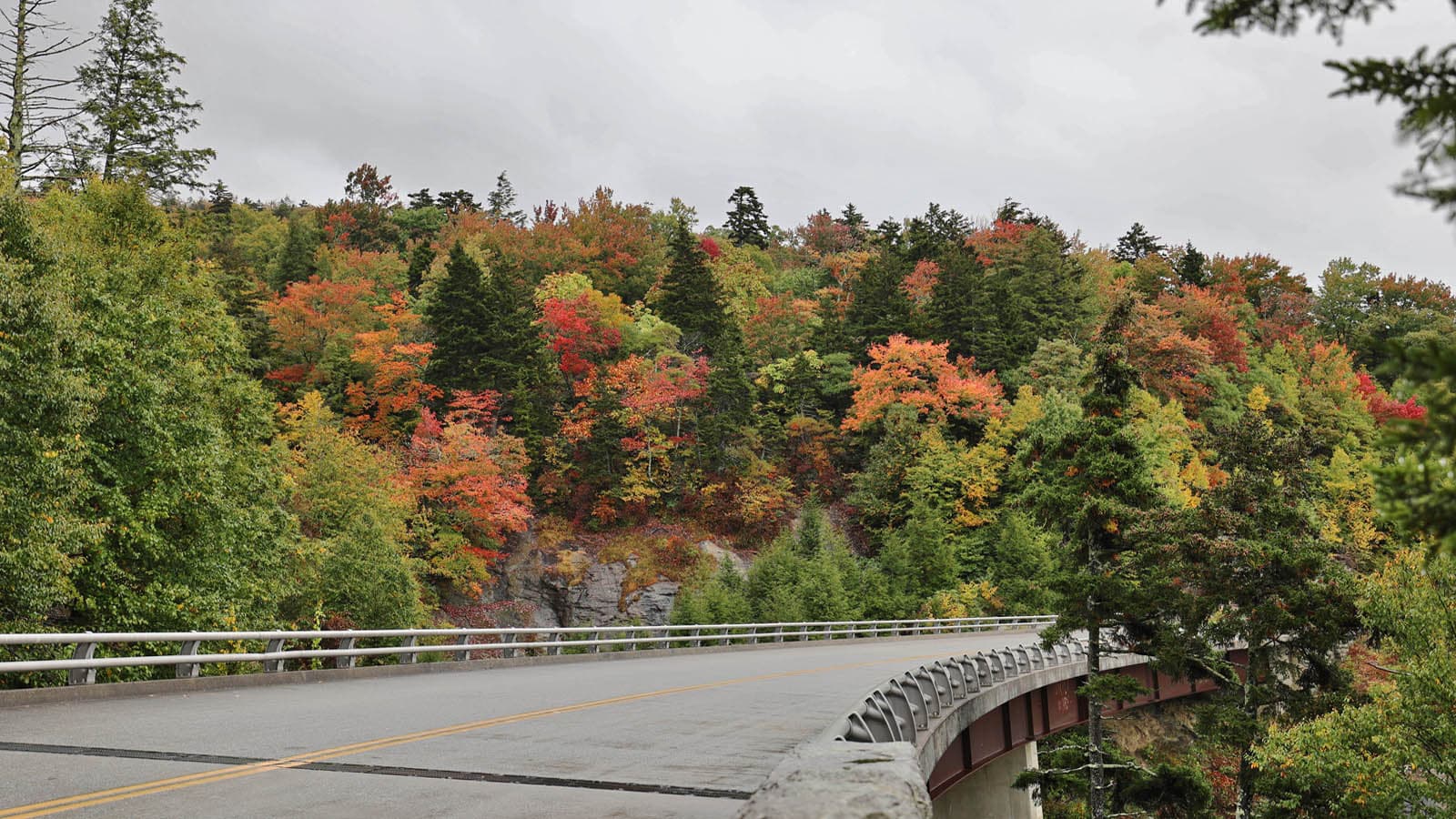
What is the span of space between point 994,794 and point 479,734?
64.4 feet

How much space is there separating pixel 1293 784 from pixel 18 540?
27.6 meters

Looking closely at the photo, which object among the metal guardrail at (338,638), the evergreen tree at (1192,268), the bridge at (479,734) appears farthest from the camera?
the evergreen tree at (1192,268)

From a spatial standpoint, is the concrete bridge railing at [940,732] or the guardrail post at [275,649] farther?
the guardrail post at [275,649]

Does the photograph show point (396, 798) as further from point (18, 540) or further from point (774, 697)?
point (18, 540)

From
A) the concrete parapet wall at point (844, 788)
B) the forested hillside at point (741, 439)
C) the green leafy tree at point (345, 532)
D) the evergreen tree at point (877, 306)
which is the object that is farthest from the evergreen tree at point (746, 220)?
the concrete parapet wall at point (844, 788)

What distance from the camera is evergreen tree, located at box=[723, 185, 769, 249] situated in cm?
10256

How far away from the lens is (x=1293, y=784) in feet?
81.6

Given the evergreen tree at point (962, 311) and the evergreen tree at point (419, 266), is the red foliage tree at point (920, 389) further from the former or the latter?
the evergreen tree at point (419, 266)

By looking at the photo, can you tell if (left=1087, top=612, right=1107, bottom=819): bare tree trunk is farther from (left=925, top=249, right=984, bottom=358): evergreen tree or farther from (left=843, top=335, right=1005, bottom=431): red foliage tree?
(left=925, top=249, right=984, bottom=358): evergreen tree

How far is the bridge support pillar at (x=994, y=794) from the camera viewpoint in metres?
25.9

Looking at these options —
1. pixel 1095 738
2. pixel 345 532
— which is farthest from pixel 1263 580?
pixel 345 532

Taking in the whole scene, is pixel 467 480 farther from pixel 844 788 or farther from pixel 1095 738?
pixel 844 788

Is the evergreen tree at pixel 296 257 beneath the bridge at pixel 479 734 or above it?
above

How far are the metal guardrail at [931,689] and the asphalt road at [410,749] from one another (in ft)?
3.08
